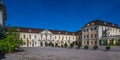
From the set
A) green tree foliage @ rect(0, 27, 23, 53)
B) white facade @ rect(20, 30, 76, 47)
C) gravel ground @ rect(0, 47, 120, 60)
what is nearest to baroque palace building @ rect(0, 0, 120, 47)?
white facade @ rect(20, 30, 76, 47)

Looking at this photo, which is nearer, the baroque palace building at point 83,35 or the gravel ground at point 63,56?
the gravel ground at point 63,56

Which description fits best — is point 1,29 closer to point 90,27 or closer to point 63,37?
point 90,27

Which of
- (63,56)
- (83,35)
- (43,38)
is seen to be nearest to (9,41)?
(63,56)

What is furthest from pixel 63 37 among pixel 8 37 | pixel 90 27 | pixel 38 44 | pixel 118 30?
pixel 8 37

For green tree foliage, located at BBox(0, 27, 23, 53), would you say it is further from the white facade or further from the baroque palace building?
the white facade

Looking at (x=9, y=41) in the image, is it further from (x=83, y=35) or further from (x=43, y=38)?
(x=43, y=38)

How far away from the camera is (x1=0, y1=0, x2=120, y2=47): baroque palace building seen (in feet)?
183

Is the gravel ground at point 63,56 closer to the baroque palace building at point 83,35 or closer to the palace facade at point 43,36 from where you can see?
the baroque palace building at point 83,35

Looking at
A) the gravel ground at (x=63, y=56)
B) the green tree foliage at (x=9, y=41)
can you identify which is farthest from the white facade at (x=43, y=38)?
the gravel ground at (x=63, y=56)

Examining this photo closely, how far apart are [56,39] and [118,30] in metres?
27.5

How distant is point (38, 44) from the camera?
67000mm

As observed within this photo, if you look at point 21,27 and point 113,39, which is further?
point 21,27

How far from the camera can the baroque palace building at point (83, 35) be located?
55781mm

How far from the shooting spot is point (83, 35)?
64.6m
